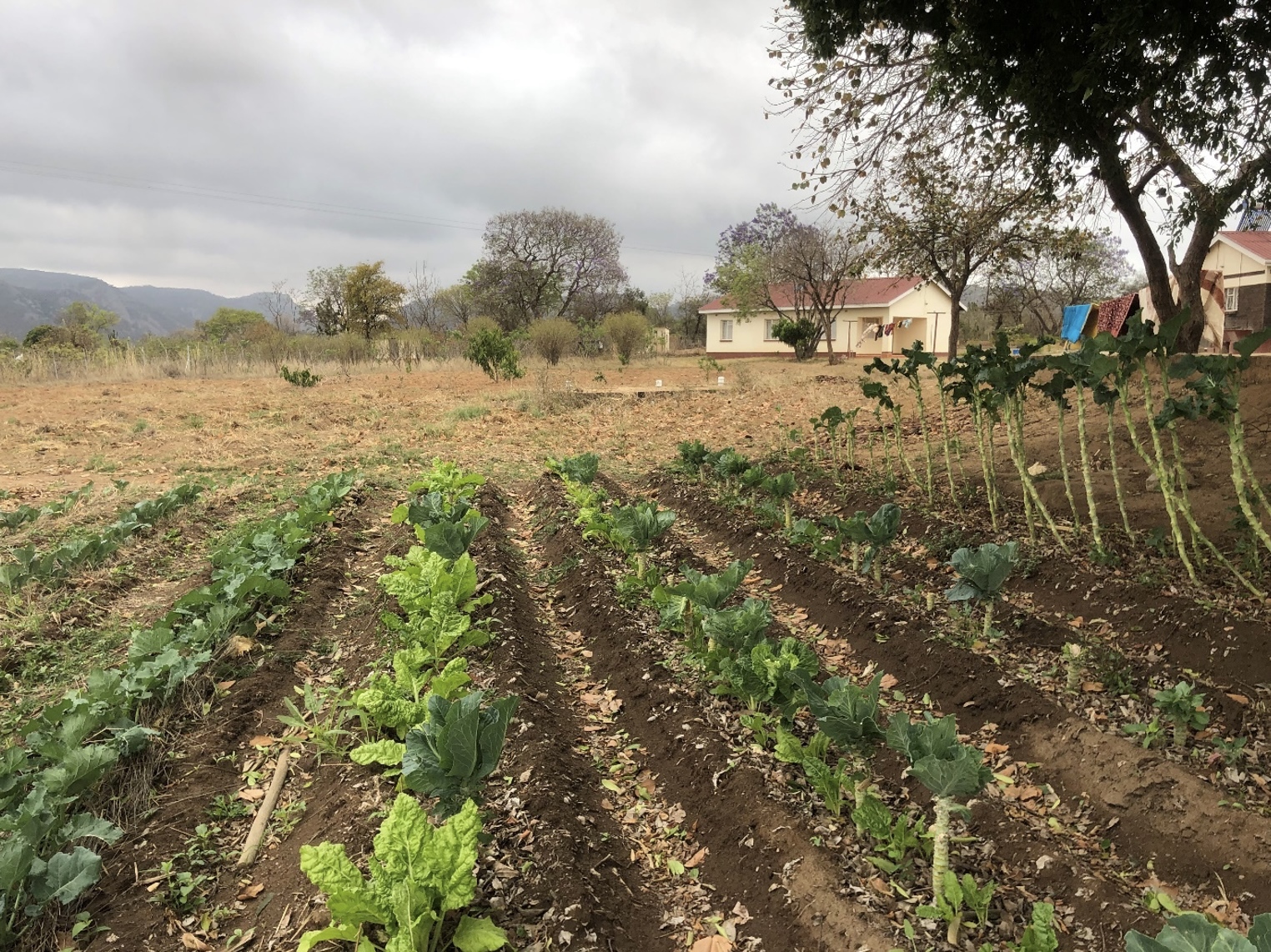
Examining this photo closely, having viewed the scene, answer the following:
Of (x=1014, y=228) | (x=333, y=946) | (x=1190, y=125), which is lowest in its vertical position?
(x=333, y=946)

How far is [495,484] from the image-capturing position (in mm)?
9305

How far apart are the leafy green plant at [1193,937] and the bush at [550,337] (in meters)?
25.3

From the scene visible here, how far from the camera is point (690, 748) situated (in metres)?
3.26

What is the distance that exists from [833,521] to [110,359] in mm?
24516

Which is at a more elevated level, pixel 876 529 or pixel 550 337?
pixel 550 337

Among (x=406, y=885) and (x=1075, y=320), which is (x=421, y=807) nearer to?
(x=406, y=885)

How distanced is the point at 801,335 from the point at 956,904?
104 feet

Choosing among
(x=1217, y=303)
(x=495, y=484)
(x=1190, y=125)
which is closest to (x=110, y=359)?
(x=495, y=484)

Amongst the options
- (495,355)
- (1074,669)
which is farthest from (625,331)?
(1074,669)

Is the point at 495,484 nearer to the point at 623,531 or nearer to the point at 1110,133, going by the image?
the point at 623,531

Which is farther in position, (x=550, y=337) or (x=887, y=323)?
(x=887, y=323)

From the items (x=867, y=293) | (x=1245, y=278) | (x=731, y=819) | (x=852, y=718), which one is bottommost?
(x=731, y=819)

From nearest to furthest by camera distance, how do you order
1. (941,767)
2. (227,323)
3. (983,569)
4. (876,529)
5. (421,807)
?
(941,767) < (421,807) < (983,569) < (876,529) < (227,323)

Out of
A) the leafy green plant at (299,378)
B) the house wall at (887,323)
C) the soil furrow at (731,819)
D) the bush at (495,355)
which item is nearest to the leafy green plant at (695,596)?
the soil furrow at (731,819)
